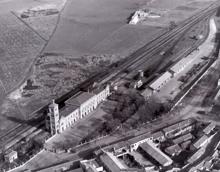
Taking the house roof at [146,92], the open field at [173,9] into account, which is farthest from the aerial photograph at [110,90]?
the open field at [173,9]

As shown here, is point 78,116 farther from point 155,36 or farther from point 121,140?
point 155,36

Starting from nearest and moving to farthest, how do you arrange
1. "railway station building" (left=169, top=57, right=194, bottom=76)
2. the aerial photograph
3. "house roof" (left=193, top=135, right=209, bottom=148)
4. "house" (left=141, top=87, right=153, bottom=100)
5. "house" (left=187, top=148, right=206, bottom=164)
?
"house" (left=187, top=148, right=206, bottom=164), the aerial photograph, "house roof" (left=193, top=135, right=209, bottom=148), "house" (left=141, top=87, right=153, bottom=100), "railway station building" (left=169, top=57, right=194, bottom=76)

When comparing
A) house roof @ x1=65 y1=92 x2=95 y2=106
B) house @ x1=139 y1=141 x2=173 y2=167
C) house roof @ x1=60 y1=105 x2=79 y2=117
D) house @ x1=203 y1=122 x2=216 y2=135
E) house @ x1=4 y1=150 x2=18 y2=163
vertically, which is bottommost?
house @ x1=4 y1=150 x2=18 y2=163

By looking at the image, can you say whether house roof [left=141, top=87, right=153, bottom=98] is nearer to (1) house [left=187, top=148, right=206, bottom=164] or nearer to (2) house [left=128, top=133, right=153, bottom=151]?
(2) house [left=128, top=133, right=153, bottom=151]

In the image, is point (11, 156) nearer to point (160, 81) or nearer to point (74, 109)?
point (74, 109)

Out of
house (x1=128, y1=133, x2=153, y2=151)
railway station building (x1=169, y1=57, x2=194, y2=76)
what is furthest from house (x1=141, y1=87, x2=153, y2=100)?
house (x1=128, y1=133, x2=153, y2=151)

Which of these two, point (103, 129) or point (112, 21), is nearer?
point (103, 129)

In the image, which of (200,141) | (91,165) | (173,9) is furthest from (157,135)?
(173,9)

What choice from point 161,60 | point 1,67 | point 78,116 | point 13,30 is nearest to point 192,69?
point 161,60
